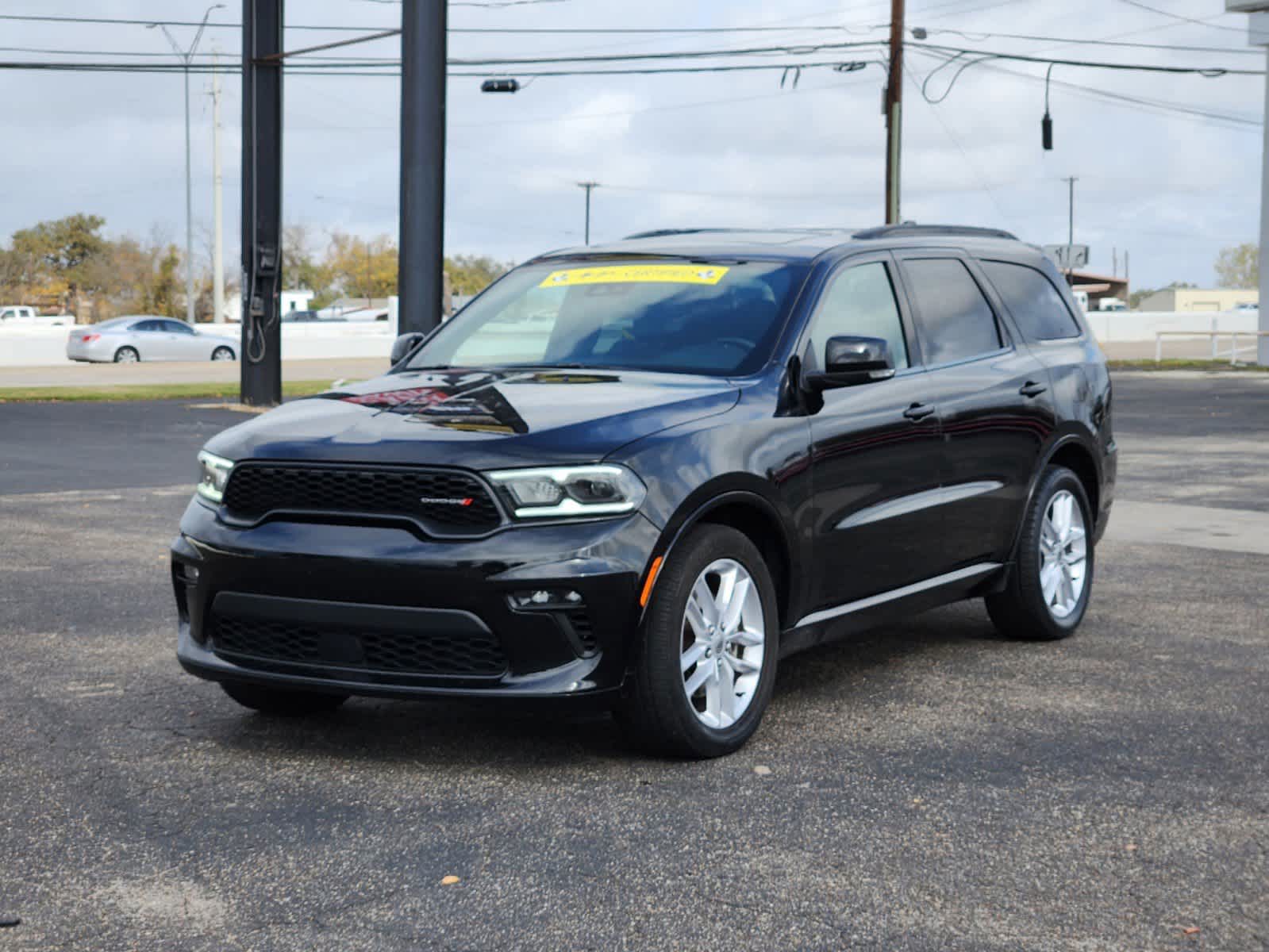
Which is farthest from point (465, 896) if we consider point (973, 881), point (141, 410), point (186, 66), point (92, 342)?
point (92, 342)

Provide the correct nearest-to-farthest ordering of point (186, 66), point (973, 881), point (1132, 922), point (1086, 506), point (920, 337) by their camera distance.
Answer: point (1132, 922) → point (973, 881) → point (920, 337) → point (1086, 506) → point (186, 66)

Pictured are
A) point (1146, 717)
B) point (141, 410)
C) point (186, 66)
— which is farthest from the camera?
point (186, 66)

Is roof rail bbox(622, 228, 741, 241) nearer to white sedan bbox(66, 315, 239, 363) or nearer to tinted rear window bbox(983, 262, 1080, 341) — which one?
tinted rear window bbox(983, 262, 1080, 341)

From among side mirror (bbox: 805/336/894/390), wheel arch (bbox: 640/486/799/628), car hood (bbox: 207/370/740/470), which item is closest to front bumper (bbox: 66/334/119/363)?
car hood (bbox: 207/370/740/470)

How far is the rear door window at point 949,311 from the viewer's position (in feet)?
22.1

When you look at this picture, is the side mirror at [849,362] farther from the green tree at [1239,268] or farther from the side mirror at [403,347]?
the green tree at [1239,268]

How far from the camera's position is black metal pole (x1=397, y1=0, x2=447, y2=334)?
53.1ft

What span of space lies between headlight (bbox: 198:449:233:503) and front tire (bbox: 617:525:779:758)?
142cm

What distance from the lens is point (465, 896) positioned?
4086 mm

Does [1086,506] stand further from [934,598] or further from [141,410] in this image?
[141,410]

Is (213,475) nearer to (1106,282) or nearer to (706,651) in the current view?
(706,651)

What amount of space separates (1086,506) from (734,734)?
298 centimetres

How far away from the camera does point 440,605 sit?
493cm

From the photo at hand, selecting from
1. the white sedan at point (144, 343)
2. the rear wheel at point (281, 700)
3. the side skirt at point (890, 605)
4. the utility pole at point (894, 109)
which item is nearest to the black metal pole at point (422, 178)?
the side skirt at point (890, 605)
